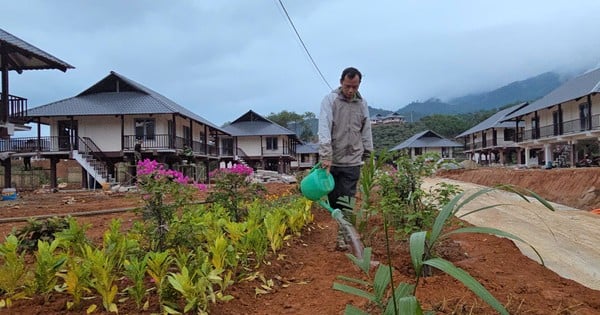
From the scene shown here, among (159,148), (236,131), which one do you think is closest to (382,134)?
(236,131)

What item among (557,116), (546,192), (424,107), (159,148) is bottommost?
(546,192)

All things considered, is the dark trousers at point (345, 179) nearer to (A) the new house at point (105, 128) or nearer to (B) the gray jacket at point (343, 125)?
(B) the gray jacket at point (343, 125)

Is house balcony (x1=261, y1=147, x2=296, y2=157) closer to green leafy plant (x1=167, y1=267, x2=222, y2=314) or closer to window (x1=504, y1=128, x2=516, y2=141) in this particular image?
window (x1=504, y1=128, x2=516, y2=141)

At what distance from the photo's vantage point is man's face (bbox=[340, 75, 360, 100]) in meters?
3.47

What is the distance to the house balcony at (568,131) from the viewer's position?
22.1 metres

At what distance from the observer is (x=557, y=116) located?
27406 millimetres

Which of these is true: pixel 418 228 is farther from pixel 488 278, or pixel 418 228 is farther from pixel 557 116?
pixel 557 116

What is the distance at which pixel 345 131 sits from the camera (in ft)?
12.0

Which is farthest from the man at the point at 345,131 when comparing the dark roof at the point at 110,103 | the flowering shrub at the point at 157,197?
the dark roof at the point at 110,103

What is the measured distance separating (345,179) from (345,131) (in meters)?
0.45

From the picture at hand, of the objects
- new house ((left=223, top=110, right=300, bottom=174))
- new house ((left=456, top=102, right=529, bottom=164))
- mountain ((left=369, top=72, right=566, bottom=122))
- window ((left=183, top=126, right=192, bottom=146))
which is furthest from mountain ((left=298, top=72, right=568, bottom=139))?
window ((left=183, top=126, right=192, bottom=146))

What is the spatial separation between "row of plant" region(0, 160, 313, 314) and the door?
1831 centimetres

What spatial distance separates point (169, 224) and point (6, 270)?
0.94 meters

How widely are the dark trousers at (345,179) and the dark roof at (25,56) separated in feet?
43.3
